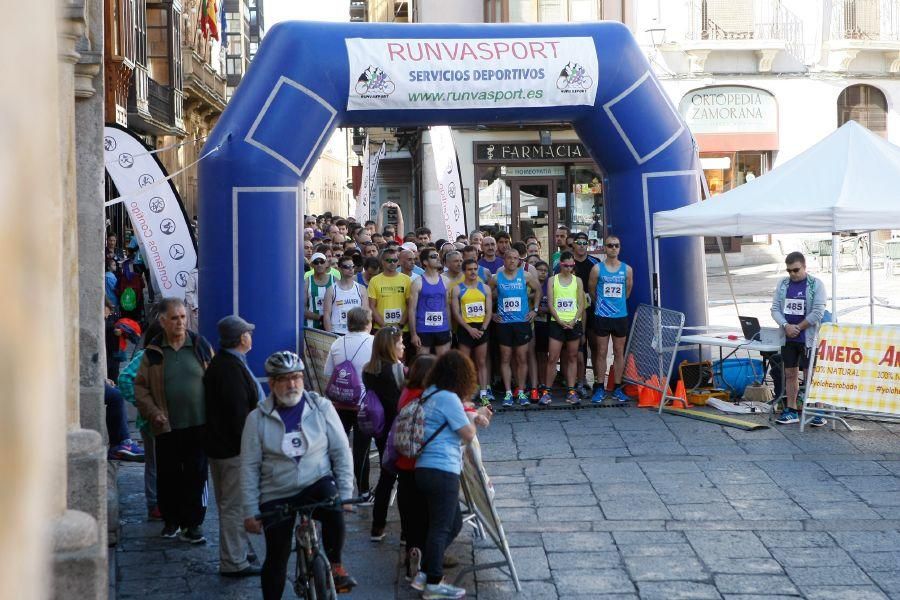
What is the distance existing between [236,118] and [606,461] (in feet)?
17.2

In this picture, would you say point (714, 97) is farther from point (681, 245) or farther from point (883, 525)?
point (883, 525)

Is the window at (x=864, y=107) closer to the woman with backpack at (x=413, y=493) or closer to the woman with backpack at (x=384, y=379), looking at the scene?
the woman with backpack at (x=384, y=379)

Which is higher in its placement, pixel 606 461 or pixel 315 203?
pixel 315 203

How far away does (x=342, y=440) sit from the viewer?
18.8ft

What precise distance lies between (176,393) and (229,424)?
65cm

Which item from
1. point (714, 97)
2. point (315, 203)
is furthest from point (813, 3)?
point (315, 203)

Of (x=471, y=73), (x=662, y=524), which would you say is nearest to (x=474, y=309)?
(x=471, y=73)

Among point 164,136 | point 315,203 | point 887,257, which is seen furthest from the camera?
point 315,203

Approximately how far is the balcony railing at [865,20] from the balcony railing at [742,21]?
1.18 meters

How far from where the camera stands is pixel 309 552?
5422 millimetres

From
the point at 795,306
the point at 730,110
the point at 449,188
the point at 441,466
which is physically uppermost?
the point at 730,110

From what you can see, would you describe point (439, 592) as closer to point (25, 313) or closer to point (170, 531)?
point (170, 531)

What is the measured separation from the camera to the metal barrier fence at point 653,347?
11977 millimetres

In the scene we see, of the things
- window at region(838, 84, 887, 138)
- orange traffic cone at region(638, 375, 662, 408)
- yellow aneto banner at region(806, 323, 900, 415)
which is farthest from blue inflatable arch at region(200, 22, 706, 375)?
window at region(838, 84, 887, 138)
